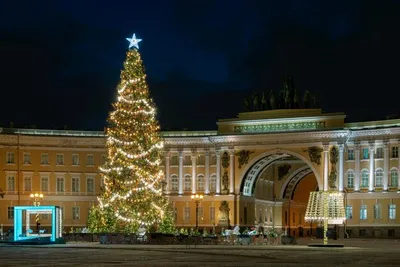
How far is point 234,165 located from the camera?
300ft

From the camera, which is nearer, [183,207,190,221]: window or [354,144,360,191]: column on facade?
[354,144,360,191]: column on facade

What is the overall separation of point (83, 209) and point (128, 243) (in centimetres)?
3434

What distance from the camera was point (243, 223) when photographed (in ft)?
303

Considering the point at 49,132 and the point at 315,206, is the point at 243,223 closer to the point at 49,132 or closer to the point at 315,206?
the point at 49,132

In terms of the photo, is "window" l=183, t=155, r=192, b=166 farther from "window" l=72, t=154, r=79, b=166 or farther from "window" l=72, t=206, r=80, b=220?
"window" l=72, t=206, r=80, b=220

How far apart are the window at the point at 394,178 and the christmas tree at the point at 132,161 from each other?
2985 centimetres

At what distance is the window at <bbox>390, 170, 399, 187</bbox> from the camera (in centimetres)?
8338

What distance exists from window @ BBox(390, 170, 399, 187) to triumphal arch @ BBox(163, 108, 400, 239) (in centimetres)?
10

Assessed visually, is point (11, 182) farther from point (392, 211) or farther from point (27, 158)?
point (392, 211)

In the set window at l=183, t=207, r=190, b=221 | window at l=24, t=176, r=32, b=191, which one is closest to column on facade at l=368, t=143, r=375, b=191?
window at l=183, t=207, r=190, b=221

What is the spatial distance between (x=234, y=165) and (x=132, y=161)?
1216 inches

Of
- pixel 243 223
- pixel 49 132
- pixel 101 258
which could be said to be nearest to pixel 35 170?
pixel 49 132

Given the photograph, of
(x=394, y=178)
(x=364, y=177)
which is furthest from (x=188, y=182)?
(x=394, y=178)

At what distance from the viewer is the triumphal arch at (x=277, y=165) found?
277 feet
